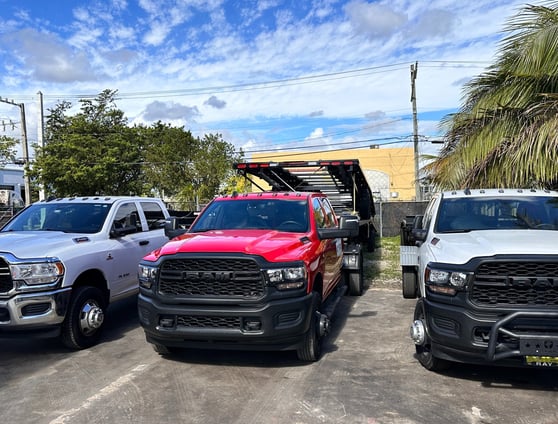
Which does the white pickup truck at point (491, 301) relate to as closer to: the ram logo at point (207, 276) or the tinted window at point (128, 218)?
the ram logo at point (207, 276)

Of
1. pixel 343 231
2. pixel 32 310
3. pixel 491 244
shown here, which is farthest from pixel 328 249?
pixel 32 310

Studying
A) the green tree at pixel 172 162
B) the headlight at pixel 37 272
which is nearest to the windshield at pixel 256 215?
the headlight at pixel 37 272

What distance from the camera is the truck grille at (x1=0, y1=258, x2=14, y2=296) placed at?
5.32 meters

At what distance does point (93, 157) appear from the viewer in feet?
98.8

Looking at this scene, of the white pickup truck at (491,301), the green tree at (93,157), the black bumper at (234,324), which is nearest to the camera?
the white pickup truck at (491,301)

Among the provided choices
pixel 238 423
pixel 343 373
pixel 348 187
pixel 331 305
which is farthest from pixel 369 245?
Result: pixel 238 423

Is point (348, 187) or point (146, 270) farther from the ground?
point (348, 187)

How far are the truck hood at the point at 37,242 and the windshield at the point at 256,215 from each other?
60.8 inches

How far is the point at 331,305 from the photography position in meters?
6.80

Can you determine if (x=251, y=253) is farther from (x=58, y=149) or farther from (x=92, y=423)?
(x=58, y=149)

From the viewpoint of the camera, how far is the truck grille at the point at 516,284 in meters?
4.14

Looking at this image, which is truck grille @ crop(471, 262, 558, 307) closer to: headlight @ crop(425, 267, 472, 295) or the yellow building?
headlight @ crop(425, 267, 472, 295)

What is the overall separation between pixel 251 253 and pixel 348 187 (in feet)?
27.4

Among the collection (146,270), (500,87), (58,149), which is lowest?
(146,270)
